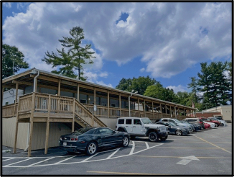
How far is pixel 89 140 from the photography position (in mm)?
9305

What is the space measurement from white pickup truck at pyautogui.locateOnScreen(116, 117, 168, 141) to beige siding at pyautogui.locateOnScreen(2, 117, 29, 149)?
7127mm

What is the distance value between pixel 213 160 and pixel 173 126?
11.5m

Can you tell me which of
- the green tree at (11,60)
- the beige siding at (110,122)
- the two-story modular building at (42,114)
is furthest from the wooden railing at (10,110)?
the green tree at (11,60)

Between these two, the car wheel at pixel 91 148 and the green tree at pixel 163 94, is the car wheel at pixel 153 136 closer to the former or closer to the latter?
the car wheel at pixel 91 148

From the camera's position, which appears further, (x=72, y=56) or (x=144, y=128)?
(x=72, y=56)

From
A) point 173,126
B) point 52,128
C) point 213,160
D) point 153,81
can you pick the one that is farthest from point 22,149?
point 153,81

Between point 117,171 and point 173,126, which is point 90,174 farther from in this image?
point 173,126

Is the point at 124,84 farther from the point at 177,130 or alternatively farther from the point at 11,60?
the point at 177,130

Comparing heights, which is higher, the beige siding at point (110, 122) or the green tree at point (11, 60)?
the green tree at point (11, 60)

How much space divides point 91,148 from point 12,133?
7.42 m

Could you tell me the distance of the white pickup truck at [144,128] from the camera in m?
13.7

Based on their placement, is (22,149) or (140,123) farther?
(140,123)

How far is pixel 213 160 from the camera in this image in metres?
7.59

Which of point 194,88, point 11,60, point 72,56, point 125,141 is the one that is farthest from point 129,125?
point 194,88
